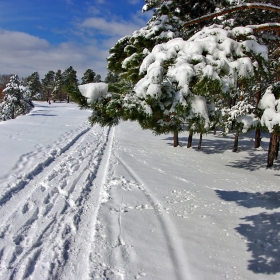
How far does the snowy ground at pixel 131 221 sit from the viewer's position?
13.2ft

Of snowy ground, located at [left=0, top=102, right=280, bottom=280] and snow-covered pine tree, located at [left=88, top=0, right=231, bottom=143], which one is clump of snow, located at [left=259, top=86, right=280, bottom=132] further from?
snow-covered pine tree, located at [left=88, top=0, right=231, bottom=143]

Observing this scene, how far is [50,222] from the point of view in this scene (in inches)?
200

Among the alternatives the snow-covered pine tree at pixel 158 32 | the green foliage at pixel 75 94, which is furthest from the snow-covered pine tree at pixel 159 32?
the green foliage at pixel 75 94

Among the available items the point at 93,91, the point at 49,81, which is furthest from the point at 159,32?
the point at 49,81

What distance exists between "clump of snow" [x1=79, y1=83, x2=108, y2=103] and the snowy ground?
9.37 ft

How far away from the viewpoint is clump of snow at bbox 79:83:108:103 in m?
2.70

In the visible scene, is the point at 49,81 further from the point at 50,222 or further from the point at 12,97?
the point at 50,222

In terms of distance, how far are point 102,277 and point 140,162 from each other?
788cm

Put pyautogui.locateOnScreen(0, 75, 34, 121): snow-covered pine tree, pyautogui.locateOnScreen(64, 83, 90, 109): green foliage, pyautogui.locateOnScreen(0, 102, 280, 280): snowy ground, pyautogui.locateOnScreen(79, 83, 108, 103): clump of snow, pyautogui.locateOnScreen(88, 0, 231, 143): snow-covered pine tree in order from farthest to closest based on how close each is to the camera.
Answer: pyautogui.locateOnScreen(0, 75, 34, 121): snow-covered pine tree, pyautogui.locateOnScreen(88, 0, 231, 143): snow-covered pine tree, pyautogui.locateOnScreen(0, 102, 280, 280): snowy ground, pyautogui.locateOnScreen(79, 83, 108, 103): clump of snow, pyautogui.locateOnScreen(64, 83, 90, 109): green foliage

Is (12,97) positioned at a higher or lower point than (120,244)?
higher

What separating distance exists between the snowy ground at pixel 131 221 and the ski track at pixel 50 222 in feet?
0.06

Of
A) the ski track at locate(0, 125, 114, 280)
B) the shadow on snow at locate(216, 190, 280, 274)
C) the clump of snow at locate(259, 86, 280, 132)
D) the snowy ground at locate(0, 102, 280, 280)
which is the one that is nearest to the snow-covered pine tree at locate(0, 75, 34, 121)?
the snowy ground at locate(0, 102, 280, 280)

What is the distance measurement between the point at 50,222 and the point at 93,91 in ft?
11.9

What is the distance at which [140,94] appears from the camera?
2762 millimetres
